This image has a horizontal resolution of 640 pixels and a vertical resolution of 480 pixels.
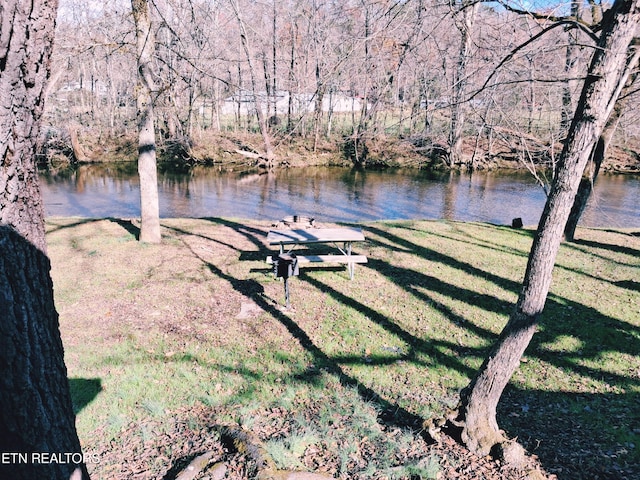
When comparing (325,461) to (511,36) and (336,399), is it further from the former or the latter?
(511,36)

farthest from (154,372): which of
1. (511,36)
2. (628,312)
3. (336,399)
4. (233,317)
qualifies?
(628,312)

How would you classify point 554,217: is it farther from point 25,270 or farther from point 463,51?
point 25,270

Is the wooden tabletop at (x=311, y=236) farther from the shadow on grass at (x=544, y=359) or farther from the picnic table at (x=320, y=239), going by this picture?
the shadow on grass at (x=544, y=359)

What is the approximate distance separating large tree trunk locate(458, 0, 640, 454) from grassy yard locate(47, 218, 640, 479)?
38 centimetres

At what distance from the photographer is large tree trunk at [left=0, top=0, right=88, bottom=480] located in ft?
6.02

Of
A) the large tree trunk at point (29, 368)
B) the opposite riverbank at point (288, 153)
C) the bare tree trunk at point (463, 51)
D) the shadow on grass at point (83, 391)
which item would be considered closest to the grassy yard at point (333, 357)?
the shadow on grass at point (83, 391)

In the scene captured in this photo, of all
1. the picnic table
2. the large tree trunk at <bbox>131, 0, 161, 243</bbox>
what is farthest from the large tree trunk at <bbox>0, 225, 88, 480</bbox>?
the large tree trunk at <bbox>131, 0, 161, 243</bbox>

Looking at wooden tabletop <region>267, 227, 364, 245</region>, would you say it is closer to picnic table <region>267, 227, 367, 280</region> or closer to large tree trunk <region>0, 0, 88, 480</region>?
picnic table <region>267, 227, 367, 280</region>

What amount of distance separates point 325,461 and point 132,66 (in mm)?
26641

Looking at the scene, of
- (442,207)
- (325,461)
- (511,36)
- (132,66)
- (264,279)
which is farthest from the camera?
(132,66)

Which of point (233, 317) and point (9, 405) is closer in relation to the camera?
point (9, 405)

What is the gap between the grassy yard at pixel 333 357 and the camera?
3.84 meters

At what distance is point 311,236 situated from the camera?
789 centimetres

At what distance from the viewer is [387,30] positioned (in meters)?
3.73
